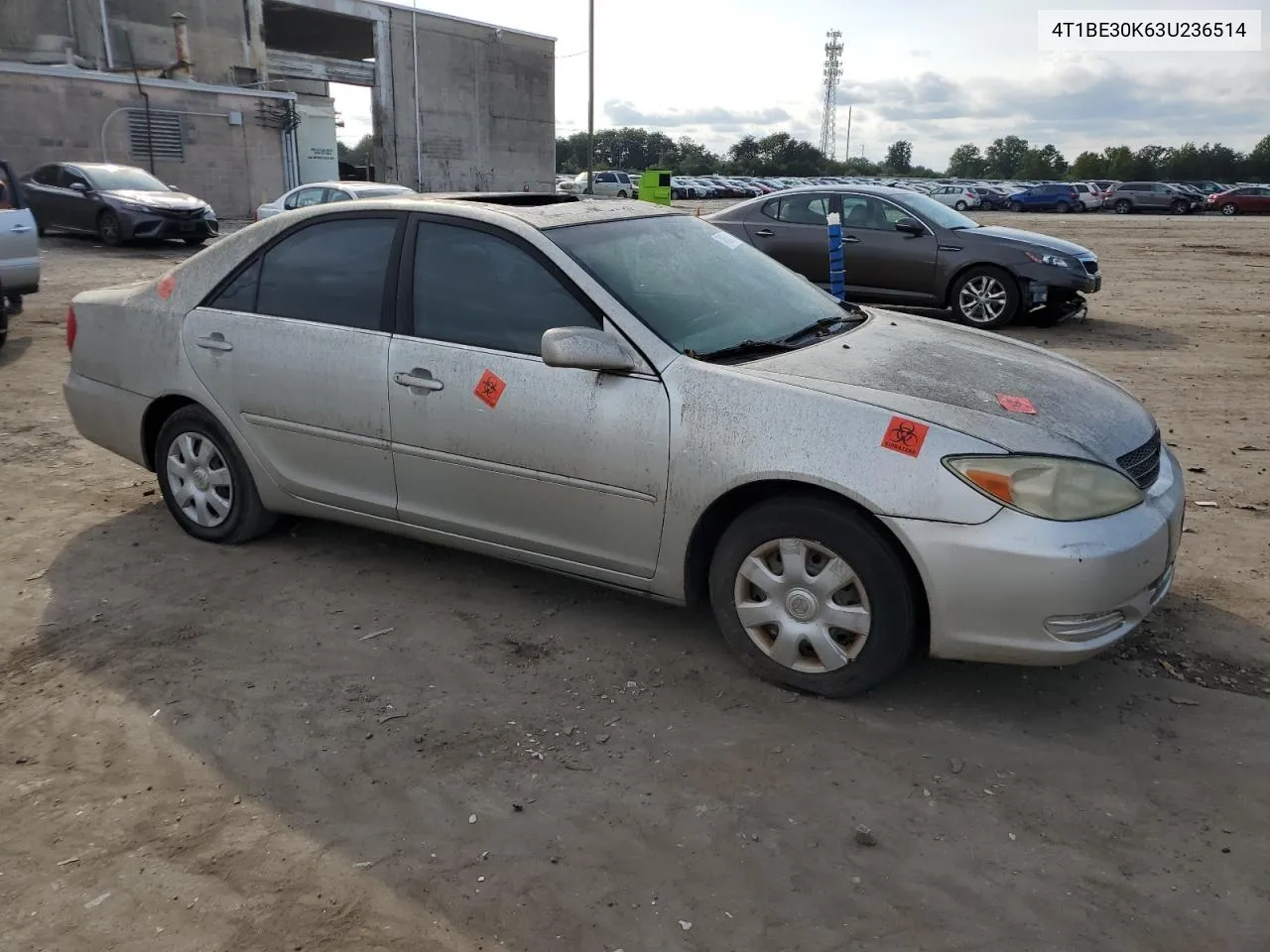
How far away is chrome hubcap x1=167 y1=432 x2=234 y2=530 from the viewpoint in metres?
4.77

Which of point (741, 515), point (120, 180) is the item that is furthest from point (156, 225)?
point (741, 515)

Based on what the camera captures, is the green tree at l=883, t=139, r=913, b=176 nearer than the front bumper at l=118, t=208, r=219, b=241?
No

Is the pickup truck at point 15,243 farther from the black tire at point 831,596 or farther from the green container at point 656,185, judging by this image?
the green container at point 656,185

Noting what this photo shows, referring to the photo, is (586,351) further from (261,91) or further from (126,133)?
(261,91)

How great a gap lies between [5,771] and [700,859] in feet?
7.04

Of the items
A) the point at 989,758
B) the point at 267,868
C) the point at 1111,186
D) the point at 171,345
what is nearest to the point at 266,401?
the point at 171,345

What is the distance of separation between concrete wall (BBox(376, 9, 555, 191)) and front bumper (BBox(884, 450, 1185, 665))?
1710 inches

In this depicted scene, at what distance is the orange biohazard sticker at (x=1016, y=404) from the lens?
3.41 meters

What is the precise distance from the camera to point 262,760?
3.19 meters

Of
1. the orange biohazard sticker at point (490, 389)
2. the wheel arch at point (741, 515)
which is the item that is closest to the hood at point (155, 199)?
the orange biohazard sticker at point (490, 389)

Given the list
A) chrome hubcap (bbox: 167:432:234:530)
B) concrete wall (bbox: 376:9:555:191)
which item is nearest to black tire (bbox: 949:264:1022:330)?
chrome hubcap (bbox: 167:432:234:530)

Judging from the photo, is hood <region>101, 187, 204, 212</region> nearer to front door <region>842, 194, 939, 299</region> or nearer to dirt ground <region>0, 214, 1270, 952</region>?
front door <region>842, 194, 939, 299</region>

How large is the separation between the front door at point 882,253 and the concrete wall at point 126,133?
23190mm

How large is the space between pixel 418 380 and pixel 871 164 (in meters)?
121
